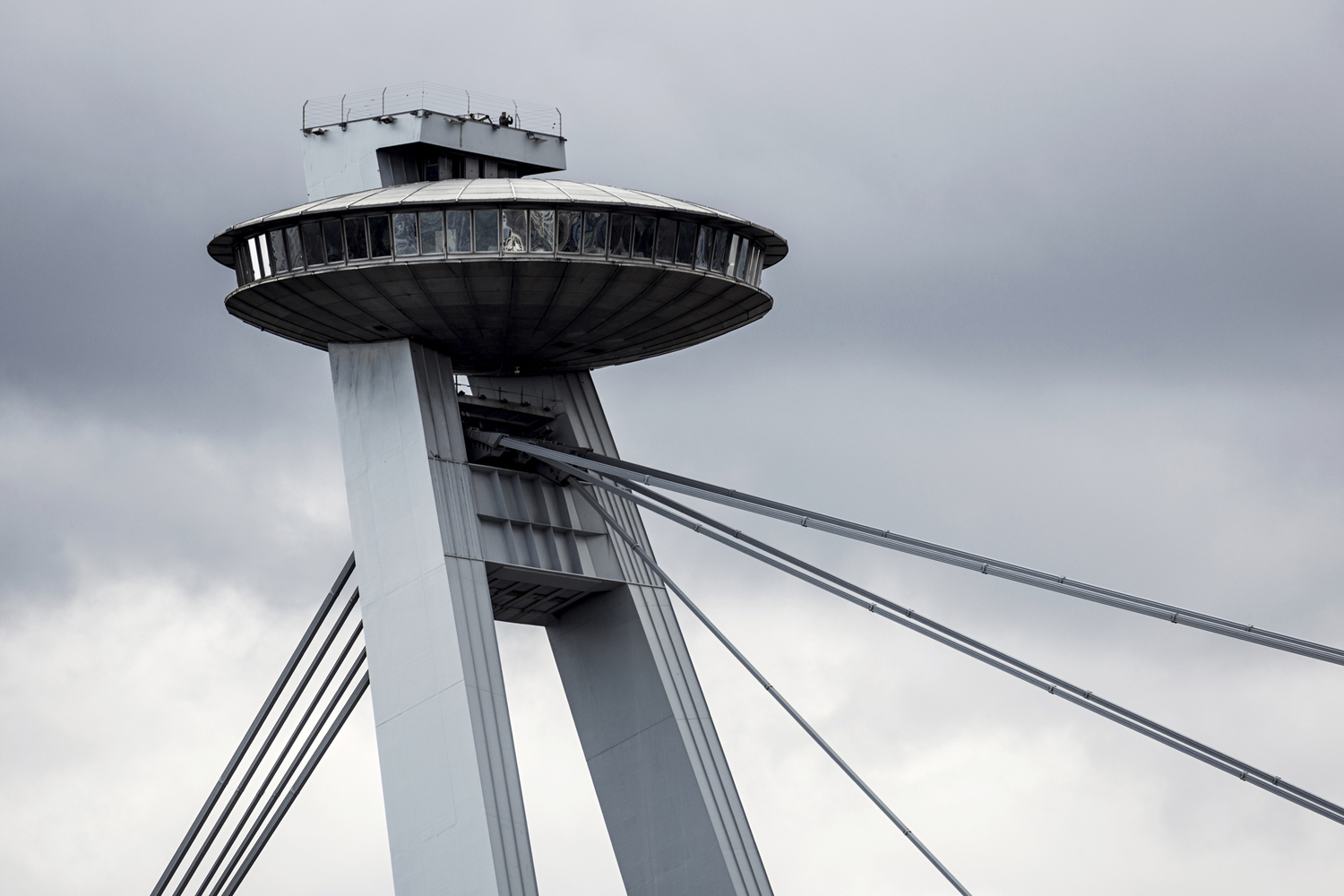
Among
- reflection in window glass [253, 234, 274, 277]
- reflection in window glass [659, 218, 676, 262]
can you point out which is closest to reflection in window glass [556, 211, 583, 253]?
reflection in window glass [659, 218, 676, 262]

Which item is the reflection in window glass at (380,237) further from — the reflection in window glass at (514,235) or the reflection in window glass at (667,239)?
the reflection in window glass at (667,239)

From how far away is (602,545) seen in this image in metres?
37.8

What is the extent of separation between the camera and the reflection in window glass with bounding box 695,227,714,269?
34812 millimetres

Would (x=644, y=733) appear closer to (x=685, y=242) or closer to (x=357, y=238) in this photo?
(x=685, y=242)

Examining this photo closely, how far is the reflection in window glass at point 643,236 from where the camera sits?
111 feet

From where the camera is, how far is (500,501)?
118ft

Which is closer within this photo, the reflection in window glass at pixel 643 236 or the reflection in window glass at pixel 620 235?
the reflection in window glass at pixel 620 235

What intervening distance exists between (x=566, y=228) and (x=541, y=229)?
409mm

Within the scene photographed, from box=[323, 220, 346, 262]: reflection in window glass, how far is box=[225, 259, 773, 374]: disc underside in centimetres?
25

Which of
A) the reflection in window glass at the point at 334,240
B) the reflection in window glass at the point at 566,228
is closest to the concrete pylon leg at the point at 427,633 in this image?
the reflection in window glass at the point at 334,240

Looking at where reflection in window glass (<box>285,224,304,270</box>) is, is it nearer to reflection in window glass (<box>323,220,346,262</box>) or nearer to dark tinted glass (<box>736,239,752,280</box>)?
reflection in window glass (<box>323,220,346,262</box>)

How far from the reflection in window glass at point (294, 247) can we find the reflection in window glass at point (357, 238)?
0.97m

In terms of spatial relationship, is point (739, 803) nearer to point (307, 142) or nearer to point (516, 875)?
point (516, 875)

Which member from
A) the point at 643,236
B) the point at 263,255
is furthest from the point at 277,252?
the point at 643,236
